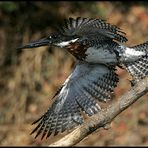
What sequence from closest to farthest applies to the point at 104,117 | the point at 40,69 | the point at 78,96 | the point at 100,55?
the point at 104,117 < the point at 100,55 < the point at 78,96 < the point at 40,69

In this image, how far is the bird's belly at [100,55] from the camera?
384 centimetres

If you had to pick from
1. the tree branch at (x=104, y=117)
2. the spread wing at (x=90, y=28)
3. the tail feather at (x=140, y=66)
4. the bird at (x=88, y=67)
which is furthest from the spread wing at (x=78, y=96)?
the tree branch at (x=104, y=117)

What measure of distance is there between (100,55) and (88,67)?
298 millimetres

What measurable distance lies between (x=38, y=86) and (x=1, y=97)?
446mm

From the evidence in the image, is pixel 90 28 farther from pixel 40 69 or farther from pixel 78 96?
pixel 40 69

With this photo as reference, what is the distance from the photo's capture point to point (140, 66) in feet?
13.2

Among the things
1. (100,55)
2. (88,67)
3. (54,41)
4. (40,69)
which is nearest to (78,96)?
(88,67)

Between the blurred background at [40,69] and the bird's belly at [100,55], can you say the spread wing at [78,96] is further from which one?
the blurred background at [40,69]

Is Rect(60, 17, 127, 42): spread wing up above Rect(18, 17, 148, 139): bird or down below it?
above

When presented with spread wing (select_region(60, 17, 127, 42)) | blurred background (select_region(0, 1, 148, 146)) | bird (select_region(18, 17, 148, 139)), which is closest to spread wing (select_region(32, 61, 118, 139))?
bird (select_region(18, 17, 148, 139))

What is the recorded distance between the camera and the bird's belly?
12.6 feet

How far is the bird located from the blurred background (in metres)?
1.96

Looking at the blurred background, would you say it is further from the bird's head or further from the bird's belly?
the bird's head

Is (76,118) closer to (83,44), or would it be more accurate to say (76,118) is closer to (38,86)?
(83,44)
